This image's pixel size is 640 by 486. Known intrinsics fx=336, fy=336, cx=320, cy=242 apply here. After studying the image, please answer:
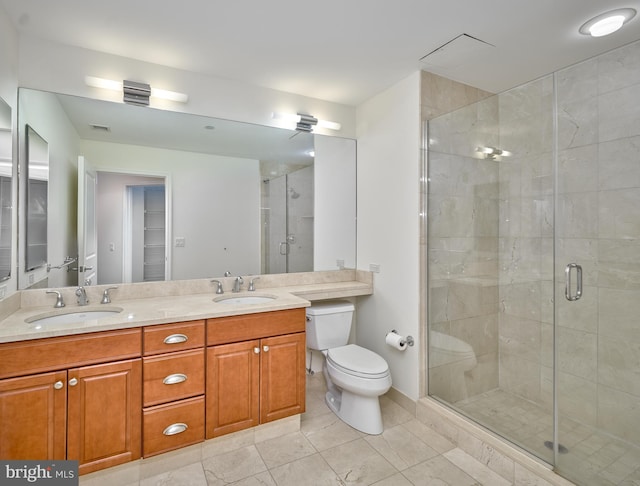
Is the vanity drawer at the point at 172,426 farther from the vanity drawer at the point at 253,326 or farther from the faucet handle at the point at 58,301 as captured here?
the faucet handle at the point at 58,301

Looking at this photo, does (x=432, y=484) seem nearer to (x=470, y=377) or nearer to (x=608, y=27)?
(x=470, y=377)

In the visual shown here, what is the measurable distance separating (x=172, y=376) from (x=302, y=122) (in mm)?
2030

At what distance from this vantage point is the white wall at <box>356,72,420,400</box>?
94.9 inches

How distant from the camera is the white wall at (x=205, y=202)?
7.50 feet

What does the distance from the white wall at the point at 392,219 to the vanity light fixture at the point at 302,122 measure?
31cm

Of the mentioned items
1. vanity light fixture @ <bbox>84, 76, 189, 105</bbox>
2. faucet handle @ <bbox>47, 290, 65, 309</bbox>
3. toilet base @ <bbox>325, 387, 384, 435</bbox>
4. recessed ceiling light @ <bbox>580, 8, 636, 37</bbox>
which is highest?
recessed ceiling light @ <bbox>580, 8, 636, 37</bbox>

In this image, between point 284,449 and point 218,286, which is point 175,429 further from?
point 218,286

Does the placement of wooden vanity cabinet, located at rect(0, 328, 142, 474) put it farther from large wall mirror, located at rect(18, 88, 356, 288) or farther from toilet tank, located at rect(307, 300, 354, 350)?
A: toilet tank, located at rect(307, 300, 354, 350)

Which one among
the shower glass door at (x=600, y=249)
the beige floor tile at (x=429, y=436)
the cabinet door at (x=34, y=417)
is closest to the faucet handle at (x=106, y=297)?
the cabinet door at (x=34, y=417)

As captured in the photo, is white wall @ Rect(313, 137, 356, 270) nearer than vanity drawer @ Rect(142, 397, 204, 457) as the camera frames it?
No

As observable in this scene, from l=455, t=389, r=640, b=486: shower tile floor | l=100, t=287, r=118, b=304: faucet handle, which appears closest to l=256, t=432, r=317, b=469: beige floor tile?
l=455, t=389, r=640, b=486: shower tile floor

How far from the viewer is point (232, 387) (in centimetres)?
196

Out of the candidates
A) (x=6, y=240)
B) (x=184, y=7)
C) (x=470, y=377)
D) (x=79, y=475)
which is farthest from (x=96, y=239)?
(x=470, y=377)

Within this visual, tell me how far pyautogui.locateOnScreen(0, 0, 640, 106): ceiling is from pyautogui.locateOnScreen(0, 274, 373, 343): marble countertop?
1.56 m
